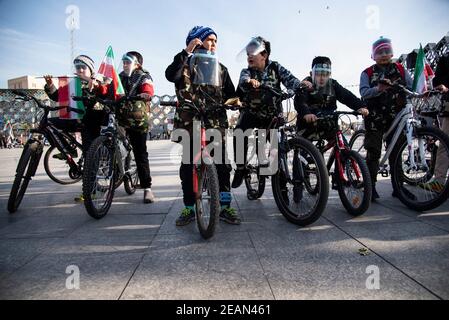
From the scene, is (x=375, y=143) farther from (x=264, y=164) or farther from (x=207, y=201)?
(x=207, y=201)

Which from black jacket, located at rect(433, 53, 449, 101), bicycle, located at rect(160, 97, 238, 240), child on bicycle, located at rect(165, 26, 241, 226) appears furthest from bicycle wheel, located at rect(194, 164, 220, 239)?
black jacket, located at rect(433, 53, 449, 101)

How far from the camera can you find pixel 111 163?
3549 millimetres

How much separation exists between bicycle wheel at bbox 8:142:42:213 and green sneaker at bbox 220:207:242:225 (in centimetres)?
266

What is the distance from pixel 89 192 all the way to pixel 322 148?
2967 mm

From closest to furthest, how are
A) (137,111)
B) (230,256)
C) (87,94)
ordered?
(230,256), (137,111), (87,94)

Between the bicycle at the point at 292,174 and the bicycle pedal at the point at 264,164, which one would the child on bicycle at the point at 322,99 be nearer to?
the bicycle at the point at 292,174

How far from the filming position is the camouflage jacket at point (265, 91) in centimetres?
345

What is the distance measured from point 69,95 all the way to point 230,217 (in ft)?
10.7

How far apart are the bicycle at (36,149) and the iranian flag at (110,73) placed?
78cm

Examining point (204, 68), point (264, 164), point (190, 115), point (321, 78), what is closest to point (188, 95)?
point (190, 115)

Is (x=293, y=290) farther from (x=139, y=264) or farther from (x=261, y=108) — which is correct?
(x=261, y=108)

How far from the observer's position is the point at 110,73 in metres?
3.84

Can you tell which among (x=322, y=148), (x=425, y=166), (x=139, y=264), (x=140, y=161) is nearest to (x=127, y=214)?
(x=140, y=161)
